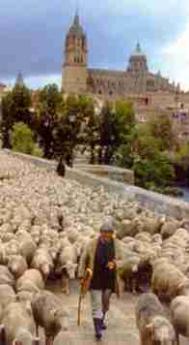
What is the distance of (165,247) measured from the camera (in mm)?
13945

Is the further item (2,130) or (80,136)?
(2,130)

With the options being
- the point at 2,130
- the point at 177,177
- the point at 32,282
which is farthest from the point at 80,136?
the point at 32,282

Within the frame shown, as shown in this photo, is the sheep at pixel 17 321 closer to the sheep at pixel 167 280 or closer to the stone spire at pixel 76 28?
the sheep at pixel 167 280

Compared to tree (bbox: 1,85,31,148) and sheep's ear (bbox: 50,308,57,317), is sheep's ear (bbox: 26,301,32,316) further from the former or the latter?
tree (bbox: 1,85,31,148)

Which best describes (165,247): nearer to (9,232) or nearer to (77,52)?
(9,232)

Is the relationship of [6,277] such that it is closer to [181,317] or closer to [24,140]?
[181,317]

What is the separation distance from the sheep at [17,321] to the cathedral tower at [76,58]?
565 feet

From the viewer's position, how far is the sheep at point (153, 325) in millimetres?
8406

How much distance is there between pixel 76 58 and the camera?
186m

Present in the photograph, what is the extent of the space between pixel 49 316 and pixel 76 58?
178711mm

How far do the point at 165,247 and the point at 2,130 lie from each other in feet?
173

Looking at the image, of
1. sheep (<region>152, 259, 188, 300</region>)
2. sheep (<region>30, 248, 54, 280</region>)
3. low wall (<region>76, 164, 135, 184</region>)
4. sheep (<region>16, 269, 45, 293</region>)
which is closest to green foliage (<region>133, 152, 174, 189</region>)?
low wall (<region>76, 164, 135, 184</region>)

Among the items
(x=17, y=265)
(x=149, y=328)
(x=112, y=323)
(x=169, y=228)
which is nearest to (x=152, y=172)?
(x=169, y=228)

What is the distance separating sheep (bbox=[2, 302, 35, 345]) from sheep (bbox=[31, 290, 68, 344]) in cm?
14
